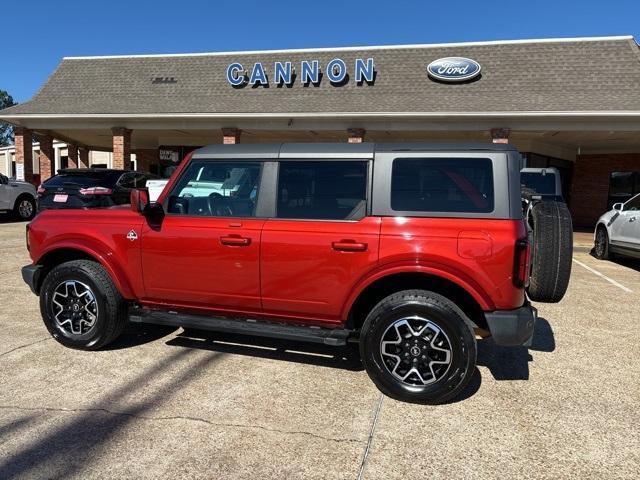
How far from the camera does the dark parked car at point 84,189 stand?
10.3 meters

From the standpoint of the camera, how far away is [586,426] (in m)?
3.10

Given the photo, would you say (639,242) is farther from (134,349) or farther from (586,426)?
(134,349)

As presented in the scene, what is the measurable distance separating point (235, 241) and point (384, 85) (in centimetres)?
1242

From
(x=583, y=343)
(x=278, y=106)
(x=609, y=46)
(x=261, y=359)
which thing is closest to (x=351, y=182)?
(x=261, y=359)

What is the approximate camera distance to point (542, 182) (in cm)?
1138

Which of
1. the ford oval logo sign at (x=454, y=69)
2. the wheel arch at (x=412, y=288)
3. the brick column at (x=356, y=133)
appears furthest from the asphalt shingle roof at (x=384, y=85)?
the wheel arch at (x=412, y=288)

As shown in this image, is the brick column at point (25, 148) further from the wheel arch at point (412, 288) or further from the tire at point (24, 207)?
the wheel arch at point (412, 288)

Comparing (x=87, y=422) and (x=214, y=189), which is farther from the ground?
(x=214, y=189)

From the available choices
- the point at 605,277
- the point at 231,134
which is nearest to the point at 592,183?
the point at 605,277

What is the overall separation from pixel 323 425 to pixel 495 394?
138 centimetres

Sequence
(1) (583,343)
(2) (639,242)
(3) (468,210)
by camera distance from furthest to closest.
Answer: (2) (639,242) < (1) (583,343) < (3) (468,210)

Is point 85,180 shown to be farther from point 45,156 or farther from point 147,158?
point 147,158

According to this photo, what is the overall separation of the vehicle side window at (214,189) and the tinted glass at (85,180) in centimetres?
745

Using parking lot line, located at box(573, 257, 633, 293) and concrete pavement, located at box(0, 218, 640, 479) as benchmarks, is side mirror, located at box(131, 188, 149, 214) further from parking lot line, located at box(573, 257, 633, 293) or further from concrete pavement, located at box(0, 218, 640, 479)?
parking lot line, located at box(573, 257, 633, 293)
